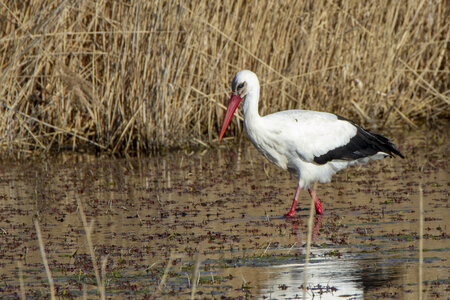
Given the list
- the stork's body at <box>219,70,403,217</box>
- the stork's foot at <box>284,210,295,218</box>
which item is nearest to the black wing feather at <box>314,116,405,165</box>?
the stork's body at <box>219,70,403,217</box>

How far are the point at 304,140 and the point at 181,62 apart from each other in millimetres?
3123

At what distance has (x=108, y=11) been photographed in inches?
396

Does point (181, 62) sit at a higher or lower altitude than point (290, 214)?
higher

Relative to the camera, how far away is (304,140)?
7.12 meters

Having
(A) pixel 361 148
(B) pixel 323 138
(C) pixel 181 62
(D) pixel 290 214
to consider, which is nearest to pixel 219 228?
(D) pixel 290 214

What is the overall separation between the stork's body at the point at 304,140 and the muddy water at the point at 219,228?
13.7 inches

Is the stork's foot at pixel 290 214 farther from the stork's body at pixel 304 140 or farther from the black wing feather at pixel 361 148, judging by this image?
the black wing feather at pixel 361 148

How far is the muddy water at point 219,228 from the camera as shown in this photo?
475cm

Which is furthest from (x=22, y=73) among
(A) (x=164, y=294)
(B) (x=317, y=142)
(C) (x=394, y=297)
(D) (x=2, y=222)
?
(C) (x=394, y=297)

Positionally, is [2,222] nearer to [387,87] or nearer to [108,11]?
[108,11]

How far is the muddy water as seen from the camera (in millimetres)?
4754

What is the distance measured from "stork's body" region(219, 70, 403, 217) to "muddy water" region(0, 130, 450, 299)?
347 mm

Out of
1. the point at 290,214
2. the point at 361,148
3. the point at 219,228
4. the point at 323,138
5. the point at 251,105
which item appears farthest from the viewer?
the point at 361,148

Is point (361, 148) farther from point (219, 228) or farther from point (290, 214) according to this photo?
point (219, 228)
